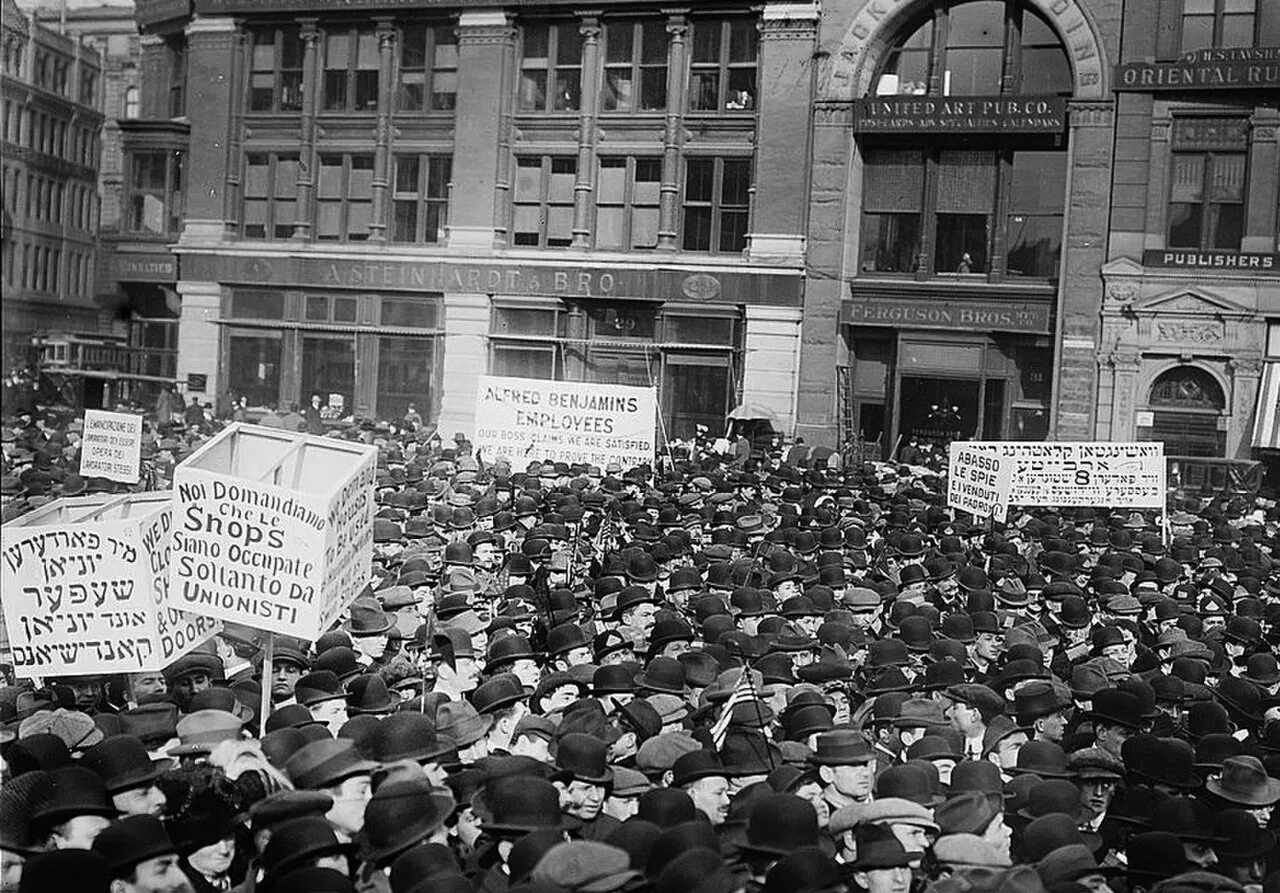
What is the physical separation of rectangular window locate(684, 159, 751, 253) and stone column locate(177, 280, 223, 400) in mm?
12400

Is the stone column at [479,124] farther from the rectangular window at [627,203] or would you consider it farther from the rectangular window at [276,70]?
the rectangular window at [276,70]

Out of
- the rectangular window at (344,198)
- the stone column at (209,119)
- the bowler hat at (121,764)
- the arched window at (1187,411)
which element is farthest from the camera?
Result: the stone column at (209,119)

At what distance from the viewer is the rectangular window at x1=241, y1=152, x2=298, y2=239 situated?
127ft

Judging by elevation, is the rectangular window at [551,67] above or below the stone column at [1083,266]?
above

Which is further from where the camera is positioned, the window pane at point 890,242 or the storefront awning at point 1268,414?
the window pane at point 890,242

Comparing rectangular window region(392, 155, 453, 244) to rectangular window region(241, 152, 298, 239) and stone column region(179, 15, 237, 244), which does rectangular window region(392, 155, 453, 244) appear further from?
stone column region(179, 15, 237, 244)

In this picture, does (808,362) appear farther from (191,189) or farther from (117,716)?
(117,716)

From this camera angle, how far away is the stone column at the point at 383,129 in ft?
123

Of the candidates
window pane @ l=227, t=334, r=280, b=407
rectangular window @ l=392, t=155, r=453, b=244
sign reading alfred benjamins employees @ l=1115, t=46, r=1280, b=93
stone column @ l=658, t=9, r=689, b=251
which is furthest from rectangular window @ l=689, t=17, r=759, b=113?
window pane @ l=227, t=334, r=280, b=407

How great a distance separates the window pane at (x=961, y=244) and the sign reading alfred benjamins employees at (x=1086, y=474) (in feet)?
49.9

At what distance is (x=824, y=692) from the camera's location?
31.9 feet

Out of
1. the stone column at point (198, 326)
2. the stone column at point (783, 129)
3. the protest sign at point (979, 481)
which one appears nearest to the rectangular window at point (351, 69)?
the stone column at point (198, 326)

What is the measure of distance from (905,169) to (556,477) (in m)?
16.4

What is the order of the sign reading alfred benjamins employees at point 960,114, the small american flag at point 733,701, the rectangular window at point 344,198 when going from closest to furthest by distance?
the small american flag at point 733,701 → the sign reading alfred benjamins employees at point 960,114 → the rectangular window at point 344,198
